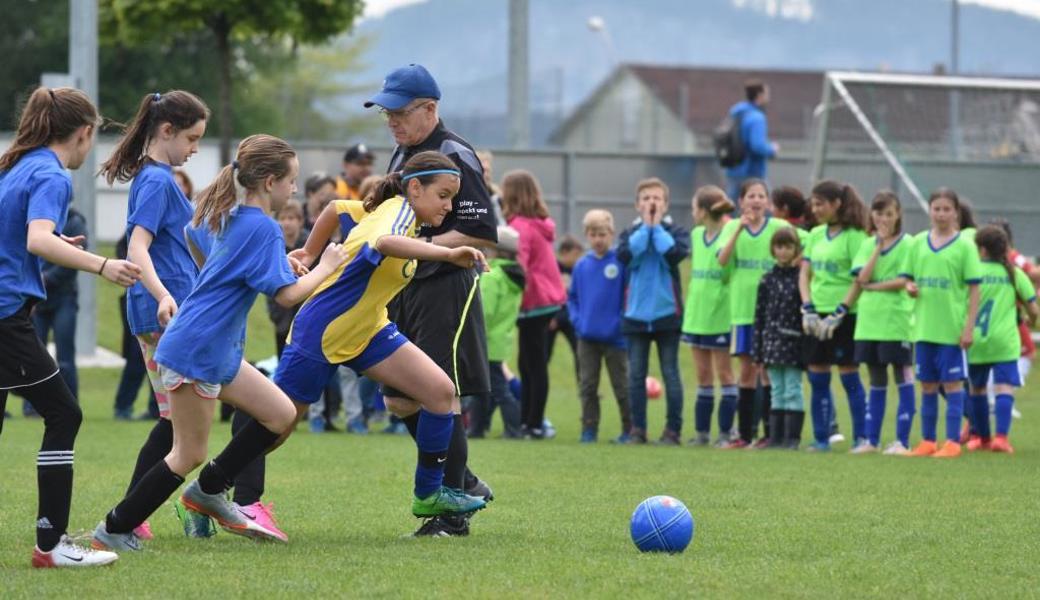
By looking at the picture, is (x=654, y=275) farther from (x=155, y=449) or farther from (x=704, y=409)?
(x=155, y=449)

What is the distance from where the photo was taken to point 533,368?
14.0 metres

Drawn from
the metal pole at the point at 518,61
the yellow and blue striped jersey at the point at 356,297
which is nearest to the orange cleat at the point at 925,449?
the yellow and blue striped jersey at the point at 356,297

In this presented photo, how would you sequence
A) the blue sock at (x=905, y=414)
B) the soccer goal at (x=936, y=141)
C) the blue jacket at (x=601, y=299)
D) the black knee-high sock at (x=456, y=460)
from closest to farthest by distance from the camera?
the black knee-high sock at (x=456, y=460) → the blue sock at (x=905, y=414) → the blue jacket at (x=601, y=299) → the soccer goal at (x=936, y=141)

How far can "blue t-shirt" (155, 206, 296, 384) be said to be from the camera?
21.5ft

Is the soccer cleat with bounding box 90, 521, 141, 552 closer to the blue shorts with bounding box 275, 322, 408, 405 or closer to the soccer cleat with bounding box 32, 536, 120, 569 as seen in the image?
the soccer cleat with bounding box 32, 536, 120, 569

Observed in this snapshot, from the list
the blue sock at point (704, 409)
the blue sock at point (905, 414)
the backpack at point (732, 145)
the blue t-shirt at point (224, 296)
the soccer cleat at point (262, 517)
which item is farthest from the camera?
the backpack at point (732, 145)

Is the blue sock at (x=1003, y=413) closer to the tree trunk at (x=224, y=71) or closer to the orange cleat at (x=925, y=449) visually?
the orange cleat at (x=925, y=449)

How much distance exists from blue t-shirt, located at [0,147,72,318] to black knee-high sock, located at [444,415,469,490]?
1996mm

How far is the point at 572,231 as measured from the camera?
27.4 meters

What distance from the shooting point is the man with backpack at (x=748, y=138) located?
19.3 m

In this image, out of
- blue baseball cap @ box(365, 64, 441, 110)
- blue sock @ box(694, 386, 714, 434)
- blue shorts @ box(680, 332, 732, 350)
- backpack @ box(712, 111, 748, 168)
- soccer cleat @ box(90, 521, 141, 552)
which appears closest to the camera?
soccer cleat @ box(90, 521, 141, 552)

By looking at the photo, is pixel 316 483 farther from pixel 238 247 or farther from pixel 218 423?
pixel 218 423

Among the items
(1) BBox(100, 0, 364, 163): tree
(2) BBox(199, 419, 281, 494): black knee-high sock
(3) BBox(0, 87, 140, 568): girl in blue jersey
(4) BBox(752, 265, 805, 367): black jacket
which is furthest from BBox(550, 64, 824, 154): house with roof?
(3) BBox(0, 87, 140, 568): girl in blue jersey

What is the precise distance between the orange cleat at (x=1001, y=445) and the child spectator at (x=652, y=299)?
245cm
